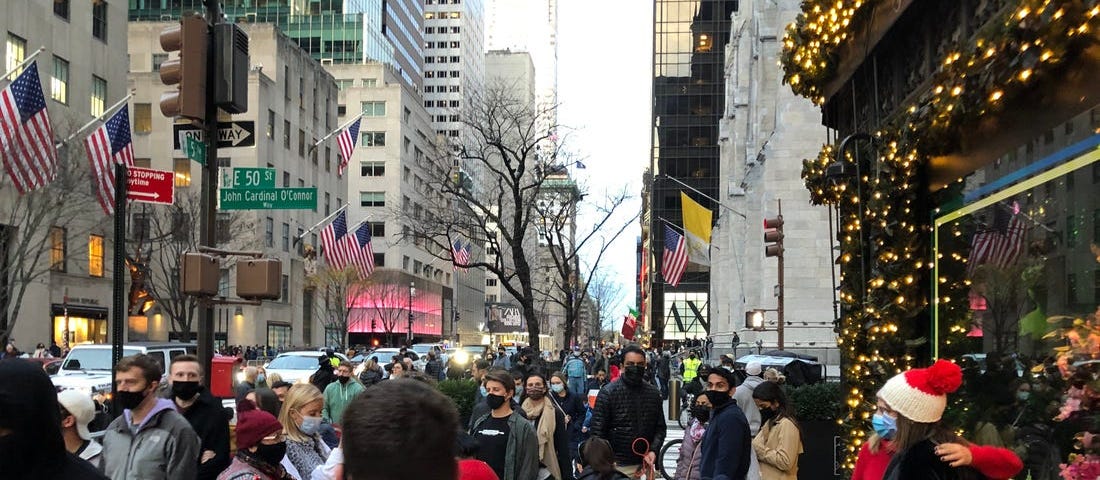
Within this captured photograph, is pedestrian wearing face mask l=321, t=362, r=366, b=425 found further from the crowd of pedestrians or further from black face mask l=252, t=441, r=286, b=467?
black face mask l=252, t=441, r=286, b=467

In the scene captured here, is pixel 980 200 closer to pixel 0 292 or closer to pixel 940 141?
pixel 940 141

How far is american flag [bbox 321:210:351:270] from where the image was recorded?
115ft

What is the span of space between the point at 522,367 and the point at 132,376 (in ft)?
42.1

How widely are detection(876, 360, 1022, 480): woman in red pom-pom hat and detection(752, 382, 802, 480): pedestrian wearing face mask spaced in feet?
11.8

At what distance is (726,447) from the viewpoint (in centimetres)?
796

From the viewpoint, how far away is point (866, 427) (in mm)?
10414

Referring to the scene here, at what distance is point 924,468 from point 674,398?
16.8 metres

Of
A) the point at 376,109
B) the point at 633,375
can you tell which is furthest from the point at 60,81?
the point at 376,109

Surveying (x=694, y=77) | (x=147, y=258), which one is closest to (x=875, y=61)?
(x=147, y=258)

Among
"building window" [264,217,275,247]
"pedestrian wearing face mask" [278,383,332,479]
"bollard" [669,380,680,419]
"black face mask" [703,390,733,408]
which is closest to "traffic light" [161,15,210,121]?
Answer: "pedestrian wearing face mask" [278,383,332,479]

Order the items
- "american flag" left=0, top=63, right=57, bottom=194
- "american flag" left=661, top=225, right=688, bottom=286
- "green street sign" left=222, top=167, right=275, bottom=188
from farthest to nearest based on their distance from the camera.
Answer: "american flag" left=661, top=225, right=688, bottom=286
"american flag" left=0, top=63, right=57, bottom=194
"green street sign" left=222, top=167, right=275, bottom=188

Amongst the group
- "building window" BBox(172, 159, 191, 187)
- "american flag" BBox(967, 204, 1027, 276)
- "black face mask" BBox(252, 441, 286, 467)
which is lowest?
"black face mask" BBox(252, 441, 286, 467)

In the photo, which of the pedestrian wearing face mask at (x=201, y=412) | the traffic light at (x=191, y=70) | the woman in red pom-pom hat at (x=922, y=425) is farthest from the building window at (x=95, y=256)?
the woman in red pom-pom hat at (x=922, y=425)

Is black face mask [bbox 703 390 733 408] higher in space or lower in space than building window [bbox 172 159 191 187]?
lower
